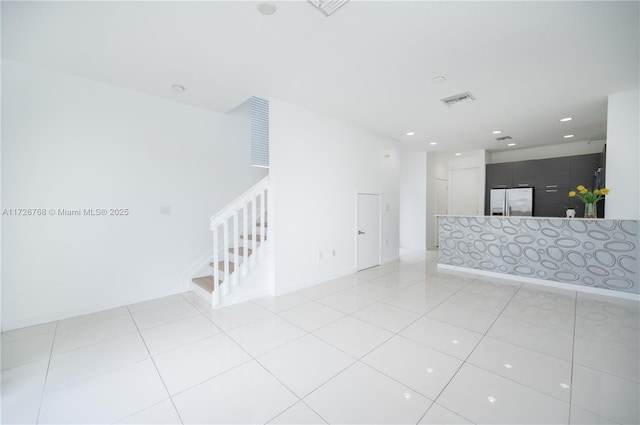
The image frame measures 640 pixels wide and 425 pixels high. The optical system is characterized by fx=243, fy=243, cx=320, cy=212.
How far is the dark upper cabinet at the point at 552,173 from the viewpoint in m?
6.12

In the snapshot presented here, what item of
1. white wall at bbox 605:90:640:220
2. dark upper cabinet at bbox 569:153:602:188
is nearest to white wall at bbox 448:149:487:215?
dark upper cabinet at bbox 569:153:602:188

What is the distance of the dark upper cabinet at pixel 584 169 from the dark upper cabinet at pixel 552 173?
3.4 inches

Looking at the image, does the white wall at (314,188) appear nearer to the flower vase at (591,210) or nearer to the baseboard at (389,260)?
the baseboard at (389,260)

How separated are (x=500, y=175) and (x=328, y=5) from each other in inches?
288

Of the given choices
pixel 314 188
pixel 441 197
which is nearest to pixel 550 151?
pixel 441 197

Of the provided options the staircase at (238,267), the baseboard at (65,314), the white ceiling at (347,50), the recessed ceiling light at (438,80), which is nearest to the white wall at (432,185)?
the white ceiling at (347,50)

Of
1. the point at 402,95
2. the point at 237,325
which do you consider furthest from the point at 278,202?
the point at 402,95

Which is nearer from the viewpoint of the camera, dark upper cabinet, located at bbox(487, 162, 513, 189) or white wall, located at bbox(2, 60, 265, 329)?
white wall, located at bbox(2, 60, 265, 329)

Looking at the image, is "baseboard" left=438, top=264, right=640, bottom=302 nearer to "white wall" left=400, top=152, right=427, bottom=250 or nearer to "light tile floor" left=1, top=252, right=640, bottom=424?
"light tile floor" left=1, top=252, right=640, bottom=424

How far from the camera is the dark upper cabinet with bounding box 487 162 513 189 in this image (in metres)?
6.95

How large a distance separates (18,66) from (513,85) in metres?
6.30

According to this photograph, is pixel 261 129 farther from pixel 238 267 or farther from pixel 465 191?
pixel 465 191

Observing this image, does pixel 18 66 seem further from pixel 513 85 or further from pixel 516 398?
pixel 513 85

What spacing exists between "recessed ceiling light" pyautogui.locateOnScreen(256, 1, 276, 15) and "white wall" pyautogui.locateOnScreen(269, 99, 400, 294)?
1.74 meters
